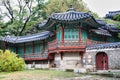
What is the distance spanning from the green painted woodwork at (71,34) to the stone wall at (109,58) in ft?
6.30

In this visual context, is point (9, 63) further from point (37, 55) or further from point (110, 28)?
point (110, 28)

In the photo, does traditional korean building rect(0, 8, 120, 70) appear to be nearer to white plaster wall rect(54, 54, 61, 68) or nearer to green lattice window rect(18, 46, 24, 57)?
white plaster wall rect(54, 54, 61, 68)

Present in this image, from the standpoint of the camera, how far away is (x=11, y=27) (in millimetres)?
39844

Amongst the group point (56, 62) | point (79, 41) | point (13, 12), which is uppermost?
point (13, 12)

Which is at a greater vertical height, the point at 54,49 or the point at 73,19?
the point at 73,19

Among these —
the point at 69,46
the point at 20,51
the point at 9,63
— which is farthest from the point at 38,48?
the point at 9,63

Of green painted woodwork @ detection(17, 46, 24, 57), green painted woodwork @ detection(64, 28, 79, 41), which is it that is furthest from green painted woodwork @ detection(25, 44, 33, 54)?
green painted woodwork @ detection(64, 28, 79, 41)

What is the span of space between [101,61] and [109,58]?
1440mm

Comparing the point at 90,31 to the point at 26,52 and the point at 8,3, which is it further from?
the point at 8,3

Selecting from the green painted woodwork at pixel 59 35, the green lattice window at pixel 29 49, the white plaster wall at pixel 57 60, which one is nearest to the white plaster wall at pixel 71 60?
the white plaster wall at pixel 57 60

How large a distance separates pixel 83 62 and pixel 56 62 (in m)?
3.23

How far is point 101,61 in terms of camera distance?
76.9ft

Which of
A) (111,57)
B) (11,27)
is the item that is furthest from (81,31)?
(11,27)

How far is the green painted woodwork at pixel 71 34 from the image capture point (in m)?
25.0
